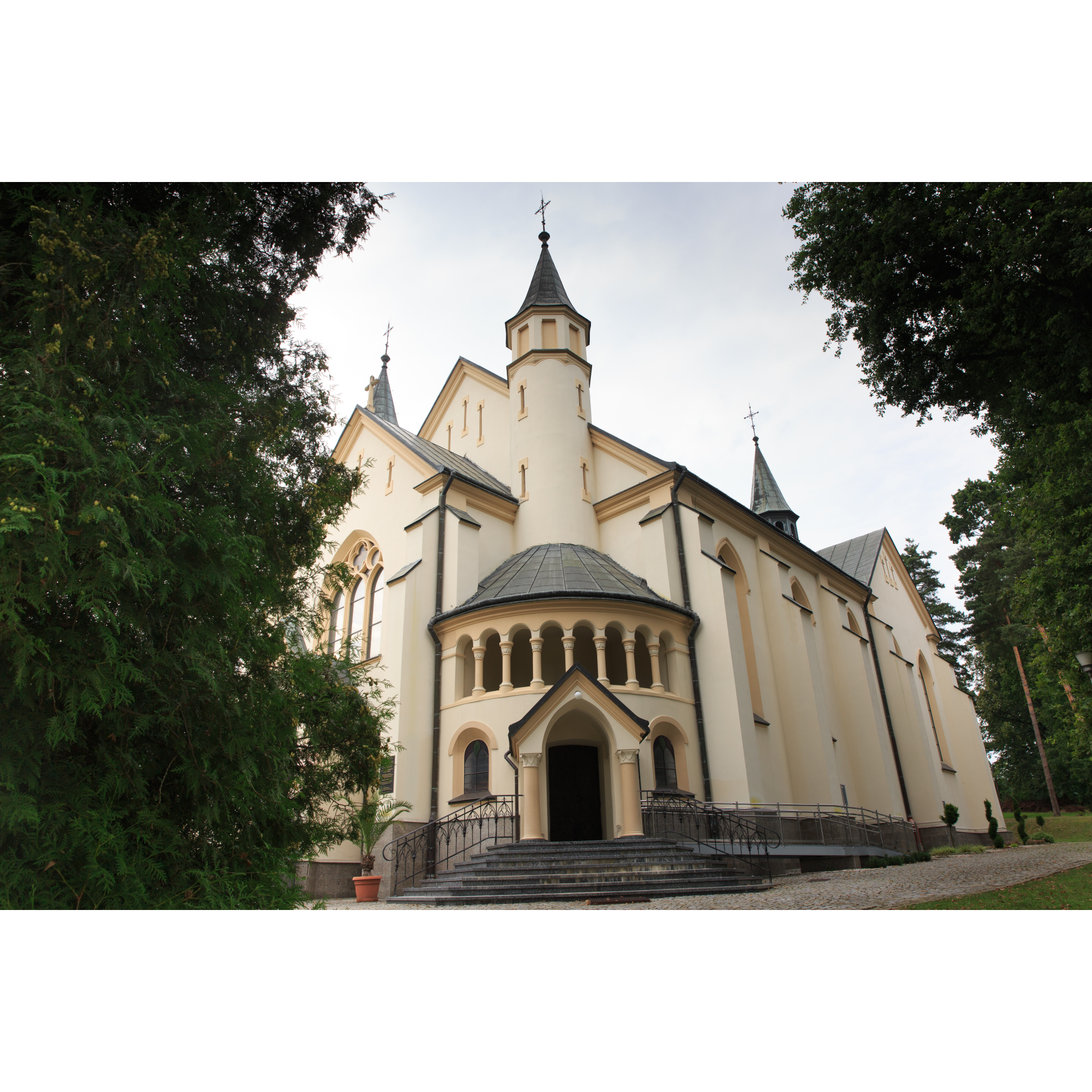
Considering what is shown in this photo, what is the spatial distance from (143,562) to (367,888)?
10403mm

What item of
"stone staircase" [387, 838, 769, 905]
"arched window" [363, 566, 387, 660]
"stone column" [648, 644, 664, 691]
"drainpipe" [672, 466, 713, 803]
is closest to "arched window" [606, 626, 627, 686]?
"stone column" [648, 644, 664, 691]

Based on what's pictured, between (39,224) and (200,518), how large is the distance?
2.12 m

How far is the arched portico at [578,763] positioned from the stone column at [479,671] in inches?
68.3

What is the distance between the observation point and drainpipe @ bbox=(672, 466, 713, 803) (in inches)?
600

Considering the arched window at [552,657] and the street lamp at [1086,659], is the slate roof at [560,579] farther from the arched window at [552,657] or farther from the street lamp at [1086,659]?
the street lamp at [1086,659]

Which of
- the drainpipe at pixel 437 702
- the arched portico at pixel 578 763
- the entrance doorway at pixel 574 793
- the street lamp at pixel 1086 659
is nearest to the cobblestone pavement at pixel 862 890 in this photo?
the drainpipe at pixel 437 702

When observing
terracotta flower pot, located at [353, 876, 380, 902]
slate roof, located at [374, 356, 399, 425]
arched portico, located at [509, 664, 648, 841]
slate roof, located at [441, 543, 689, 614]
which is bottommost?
terracotta flower pot, located at [353, 876, 380, 902]

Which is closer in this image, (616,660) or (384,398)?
(616,660)

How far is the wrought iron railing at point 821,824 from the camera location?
14.7 m

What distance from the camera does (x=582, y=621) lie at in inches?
600

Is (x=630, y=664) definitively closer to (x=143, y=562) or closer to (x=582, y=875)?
(x=582, y=875)

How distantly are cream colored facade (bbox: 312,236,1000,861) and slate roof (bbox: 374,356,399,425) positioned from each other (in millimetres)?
5979

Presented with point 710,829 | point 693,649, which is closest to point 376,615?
point 693,649

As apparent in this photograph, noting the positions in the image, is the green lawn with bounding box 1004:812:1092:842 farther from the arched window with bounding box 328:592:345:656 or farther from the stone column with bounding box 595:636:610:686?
the arched window with bounding box 328:592:345:656
